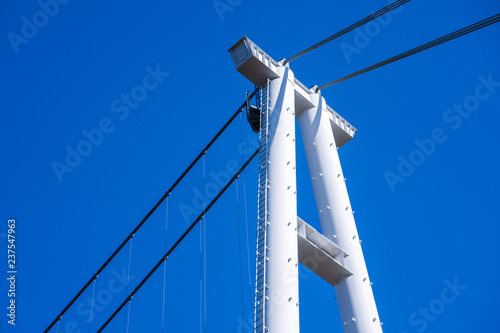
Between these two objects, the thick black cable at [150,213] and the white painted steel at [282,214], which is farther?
the thick black cable at [150,213]

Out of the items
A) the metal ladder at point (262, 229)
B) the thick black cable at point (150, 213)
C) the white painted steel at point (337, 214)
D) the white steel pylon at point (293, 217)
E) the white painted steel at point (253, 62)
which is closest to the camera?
the metal ladder at point (262, 229)

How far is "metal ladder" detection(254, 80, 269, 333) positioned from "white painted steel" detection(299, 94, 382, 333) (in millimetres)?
1723

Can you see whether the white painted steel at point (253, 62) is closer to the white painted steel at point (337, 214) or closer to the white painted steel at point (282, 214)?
the white painted steel at point (282, 214)

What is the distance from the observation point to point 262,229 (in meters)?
11.3

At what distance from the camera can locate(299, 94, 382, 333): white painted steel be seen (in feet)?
38.6

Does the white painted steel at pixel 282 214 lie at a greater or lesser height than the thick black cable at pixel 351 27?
lesser

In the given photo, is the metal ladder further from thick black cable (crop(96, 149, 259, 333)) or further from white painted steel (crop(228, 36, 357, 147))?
thick black cable (crop(96, 149, 259, 333))

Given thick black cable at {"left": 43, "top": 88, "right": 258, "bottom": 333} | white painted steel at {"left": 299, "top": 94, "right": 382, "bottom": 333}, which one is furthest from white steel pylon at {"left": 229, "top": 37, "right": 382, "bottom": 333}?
thick black cable at {"left": 43, "top": 88, "right": 258, "bottom": 333}

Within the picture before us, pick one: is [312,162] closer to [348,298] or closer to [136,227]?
[348,298]

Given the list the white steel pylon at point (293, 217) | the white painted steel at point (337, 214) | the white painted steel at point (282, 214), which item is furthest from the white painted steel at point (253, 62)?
the white painted steel at point (337, 214)

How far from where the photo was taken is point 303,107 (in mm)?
15398

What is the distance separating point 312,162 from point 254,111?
1.78 meters

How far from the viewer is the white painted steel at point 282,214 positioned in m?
10.1

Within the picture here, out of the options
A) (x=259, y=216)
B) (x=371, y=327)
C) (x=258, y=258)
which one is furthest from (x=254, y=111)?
(x=371, y=327)
